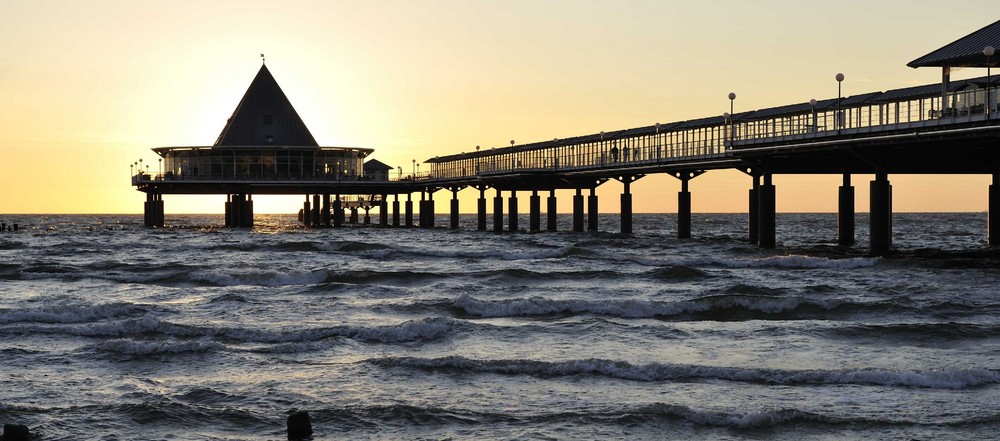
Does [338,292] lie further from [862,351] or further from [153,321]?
[862,351]

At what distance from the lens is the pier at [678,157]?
124ft

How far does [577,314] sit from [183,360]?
32.4 ft

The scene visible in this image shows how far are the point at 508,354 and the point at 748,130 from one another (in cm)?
3437

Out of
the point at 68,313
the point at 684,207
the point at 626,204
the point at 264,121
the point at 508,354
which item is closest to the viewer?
the point at 508,354

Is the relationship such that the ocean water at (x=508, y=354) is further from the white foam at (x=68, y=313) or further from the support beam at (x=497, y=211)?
the support beam at (x=497, y=211)

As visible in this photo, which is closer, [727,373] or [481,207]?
[727,373]

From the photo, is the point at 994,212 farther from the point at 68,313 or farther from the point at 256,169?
the point at 256,169

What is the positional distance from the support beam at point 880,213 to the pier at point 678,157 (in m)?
0.05

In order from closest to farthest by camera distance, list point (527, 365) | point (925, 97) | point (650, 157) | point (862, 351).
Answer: point (527, 365), point (862, 351), point (925, 97), point (650, 157)

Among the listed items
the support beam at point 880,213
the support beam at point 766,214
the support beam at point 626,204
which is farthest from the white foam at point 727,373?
the support beam at point 626,204

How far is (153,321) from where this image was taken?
76.5 ft

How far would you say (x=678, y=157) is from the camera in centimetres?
5803

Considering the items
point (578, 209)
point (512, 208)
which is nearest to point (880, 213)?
point (578, 209)

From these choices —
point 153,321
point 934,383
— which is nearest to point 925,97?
point 934,383
